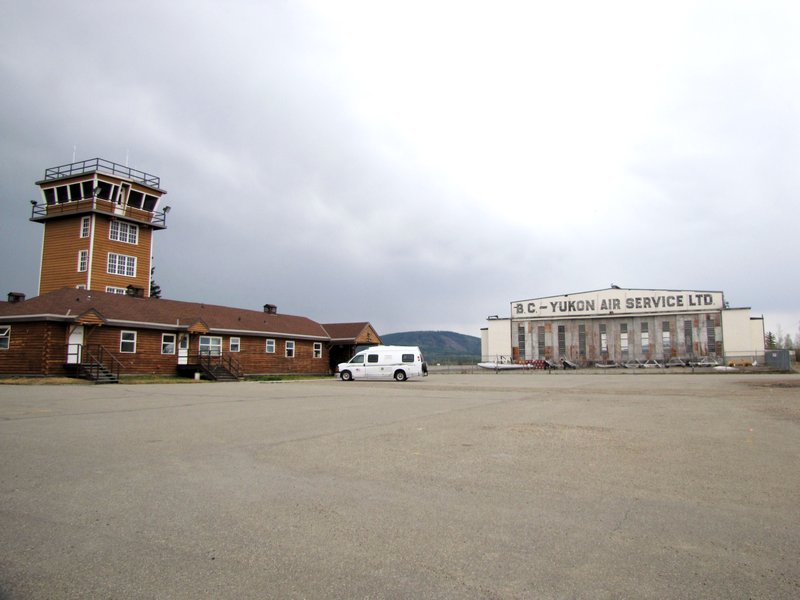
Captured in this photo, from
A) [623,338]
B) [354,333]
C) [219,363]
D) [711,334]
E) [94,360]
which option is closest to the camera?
[94,360]

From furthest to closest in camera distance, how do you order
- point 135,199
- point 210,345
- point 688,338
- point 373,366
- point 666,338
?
point 666,338
point 688,338
point 135,199
point 210,345
point 373,366

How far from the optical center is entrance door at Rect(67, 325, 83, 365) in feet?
97.8

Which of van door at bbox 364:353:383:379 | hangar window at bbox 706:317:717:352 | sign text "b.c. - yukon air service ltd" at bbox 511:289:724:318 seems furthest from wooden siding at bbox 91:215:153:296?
hangar window at bbox 706:317:717:352

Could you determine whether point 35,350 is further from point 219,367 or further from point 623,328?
point 623,328

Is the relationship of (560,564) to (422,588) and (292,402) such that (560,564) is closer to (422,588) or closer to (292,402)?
(422,588)

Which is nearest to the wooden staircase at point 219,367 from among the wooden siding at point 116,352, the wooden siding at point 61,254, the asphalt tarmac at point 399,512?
the wooden siding at point 116,352

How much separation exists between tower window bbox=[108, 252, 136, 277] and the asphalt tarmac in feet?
107

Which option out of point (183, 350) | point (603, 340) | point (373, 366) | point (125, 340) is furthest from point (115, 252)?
point (603, 340)

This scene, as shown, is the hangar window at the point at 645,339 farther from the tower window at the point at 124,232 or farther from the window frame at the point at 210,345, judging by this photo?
the tower window at the point at 124,232

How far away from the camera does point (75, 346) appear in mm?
29984

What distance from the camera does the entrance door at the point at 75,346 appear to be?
97.8 ft

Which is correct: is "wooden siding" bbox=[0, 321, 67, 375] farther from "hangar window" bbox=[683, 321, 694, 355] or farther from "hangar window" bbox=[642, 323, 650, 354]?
"hangar window" bbox=[683, 321, 694, 355]

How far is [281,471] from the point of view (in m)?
7.14

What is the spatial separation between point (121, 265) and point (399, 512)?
41416 millimetres
